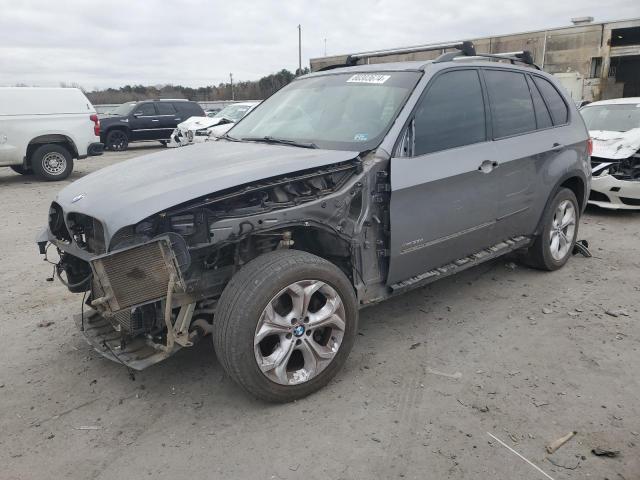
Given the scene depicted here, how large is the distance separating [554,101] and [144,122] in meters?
16.0

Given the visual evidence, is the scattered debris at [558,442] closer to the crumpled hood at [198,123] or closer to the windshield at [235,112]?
the crumpled hood at [198,123]

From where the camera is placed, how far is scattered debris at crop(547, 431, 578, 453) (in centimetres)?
251

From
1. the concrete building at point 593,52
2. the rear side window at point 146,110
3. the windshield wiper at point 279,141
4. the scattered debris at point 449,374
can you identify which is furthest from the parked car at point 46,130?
the concrete building at point 593,52

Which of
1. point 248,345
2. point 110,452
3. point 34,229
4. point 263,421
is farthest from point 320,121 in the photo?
point 34,229

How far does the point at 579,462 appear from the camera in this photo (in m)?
2.43

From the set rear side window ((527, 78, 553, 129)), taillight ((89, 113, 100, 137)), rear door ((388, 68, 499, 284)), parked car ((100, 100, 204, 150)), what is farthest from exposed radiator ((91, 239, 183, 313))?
parked car ((100, 100, 204, 150))

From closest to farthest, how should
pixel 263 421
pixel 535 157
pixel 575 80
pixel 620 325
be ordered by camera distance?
pixel 263 421
pixel 620 325
pixel 535 157
pixel 575 80

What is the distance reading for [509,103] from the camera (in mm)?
4207

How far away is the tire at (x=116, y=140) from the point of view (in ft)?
58.2

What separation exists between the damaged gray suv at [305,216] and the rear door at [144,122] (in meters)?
15.0

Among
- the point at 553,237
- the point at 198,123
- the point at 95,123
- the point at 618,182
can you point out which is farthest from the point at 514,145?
the point at 198,123

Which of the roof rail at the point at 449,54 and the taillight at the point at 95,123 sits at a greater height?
→ the roof rail at the point at 449,54

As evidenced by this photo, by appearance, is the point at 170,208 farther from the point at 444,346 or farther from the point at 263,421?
the point at 444,346

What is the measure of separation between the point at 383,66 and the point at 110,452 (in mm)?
3171
